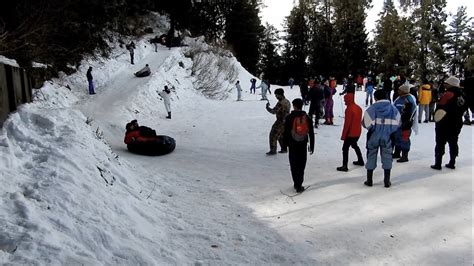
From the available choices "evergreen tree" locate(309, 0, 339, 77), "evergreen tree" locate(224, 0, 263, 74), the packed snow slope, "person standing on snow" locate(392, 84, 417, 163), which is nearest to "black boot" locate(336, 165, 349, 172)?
the packed snow slope

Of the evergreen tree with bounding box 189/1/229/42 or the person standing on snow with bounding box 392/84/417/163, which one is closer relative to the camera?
the person standing on snow with bounding box 392/84/417/163

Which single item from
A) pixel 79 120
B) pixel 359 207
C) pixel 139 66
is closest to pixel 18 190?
pixel 79 120

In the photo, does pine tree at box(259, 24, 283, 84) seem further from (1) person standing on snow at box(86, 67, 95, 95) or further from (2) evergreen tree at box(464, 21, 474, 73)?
(1) person standing on snow at box(86, 67, 95, 95)

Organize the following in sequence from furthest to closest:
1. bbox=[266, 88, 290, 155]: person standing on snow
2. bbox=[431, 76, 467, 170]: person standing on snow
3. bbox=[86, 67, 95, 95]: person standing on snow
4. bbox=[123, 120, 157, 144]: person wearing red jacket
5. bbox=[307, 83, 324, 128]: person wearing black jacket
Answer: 1. bbox=[86, 67, 95, 95]: person standing on snow
2. bbox=[307, 83, 324, 128]: person wearing black jacket
3. bbox=[123, 120, 157, 144]: person wearing red jacket
4. bbox=[266, 88, 290, 155]: person standing on snow
5. bbox=[431, 76, 467, 170]: person standing on snow

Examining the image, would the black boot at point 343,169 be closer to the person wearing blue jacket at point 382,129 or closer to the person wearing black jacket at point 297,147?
the person wearing blue jacket at point 382,129

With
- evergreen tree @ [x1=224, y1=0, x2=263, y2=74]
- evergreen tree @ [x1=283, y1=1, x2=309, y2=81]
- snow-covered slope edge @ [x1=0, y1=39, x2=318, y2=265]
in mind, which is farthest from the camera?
evergreen tree @ [x1=283, y1=1, x2=309, y2=81]

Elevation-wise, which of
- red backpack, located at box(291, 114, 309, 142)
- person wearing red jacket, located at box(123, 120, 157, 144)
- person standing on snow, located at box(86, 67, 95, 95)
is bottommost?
person wearing red jacket, located at box(123, 120, 157, 144)

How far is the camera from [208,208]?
584 centimetres

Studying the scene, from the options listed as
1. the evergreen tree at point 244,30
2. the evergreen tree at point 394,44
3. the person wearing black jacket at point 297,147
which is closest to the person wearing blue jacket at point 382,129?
the person wearing black jacket at point 297,147

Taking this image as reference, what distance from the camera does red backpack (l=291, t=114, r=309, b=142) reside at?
6.52 meters

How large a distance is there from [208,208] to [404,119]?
4.70m

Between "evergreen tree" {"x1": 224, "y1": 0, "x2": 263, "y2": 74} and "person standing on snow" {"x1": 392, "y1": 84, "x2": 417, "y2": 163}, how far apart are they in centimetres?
3541

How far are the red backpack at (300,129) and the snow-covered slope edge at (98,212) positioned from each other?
156cm

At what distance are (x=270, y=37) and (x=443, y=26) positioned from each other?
2195cm
